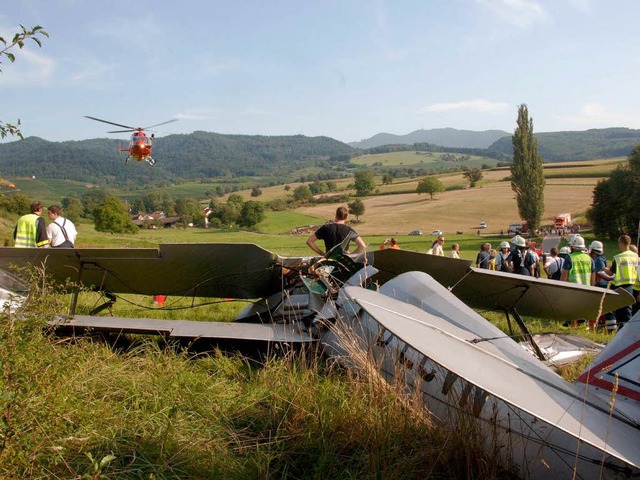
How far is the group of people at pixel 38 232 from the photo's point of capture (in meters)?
8.17

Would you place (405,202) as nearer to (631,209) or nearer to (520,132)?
(520,132)

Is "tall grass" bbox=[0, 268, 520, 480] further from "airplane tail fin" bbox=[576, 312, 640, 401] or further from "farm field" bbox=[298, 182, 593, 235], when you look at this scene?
"farm field" bbox=[298, 182, 593, 235]

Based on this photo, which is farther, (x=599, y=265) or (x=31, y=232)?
(x=599, y=265)

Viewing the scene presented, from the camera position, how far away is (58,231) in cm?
839

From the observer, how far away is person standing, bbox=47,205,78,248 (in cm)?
834

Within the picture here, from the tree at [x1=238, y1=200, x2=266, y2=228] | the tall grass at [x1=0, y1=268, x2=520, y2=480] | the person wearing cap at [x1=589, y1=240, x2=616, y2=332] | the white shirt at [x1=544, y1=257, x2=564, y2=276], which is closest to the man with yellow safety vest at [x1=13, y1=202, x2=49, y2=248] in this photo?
the tall grass at [x1=0, y1=268, x2=520, y2=480]

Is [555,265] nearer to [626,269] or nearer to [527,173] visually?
[626,269]

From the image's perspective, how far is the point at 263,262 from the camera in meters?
6.38

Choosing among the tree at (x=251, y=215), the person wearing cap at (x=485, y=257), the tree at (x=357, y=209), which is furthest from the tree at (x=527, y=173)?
the person wearing cap at (x=485, y=257)

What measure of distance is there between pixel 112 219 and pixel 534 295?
7266cm

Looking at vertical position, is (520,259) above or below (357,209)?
above

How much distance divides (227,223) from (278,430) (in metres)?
76.3

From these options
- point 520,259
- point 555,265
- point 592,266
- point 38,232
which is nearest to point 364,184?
point 555,265

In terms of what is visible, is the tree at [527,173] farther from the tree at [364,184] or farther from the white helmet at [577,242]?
the white helmet at [577,242]
